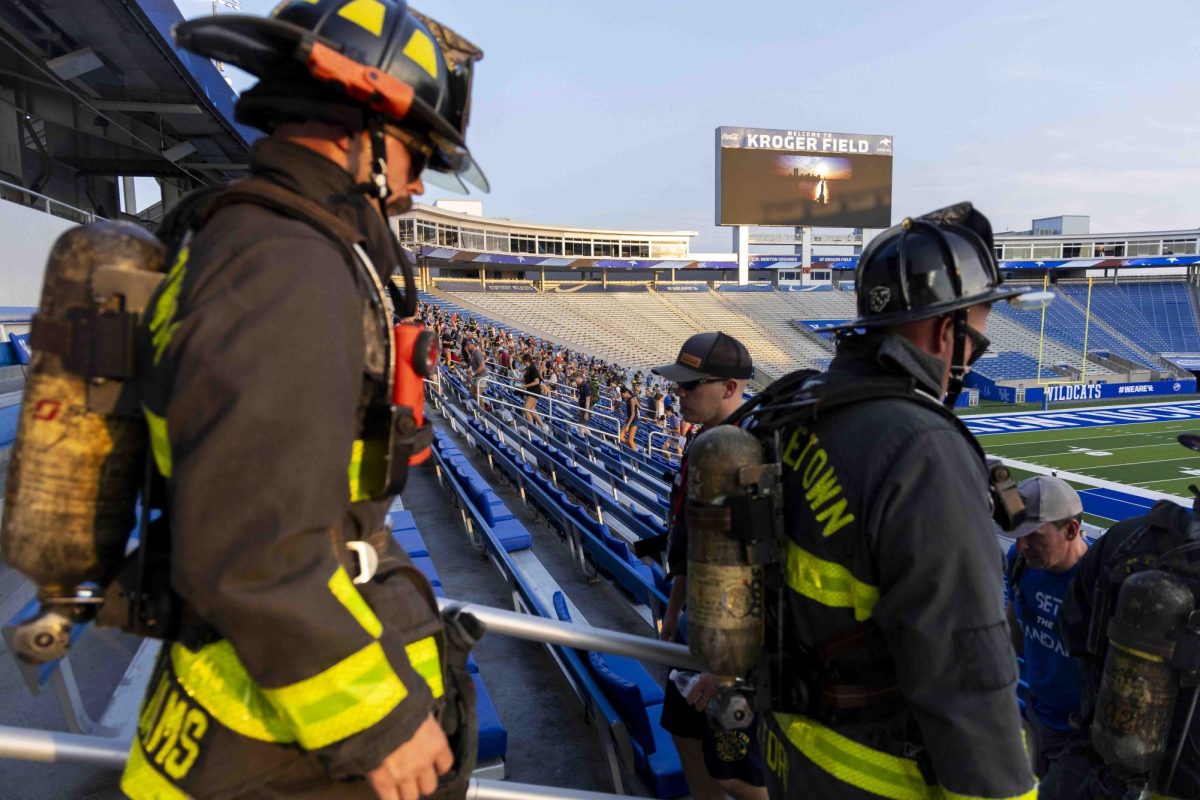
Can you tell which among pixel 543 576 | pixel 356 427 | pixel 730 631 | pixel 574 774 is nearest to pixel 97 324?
pixel 356 427

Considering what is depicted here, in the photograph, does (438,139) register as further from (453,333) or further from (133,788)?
(453,333)

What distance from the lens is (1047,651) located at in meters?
2.79

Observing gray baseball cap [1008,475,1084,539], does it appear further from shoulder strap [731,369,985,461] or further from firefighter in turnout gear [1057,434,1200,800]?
shoulder strap [731,369,985,461]

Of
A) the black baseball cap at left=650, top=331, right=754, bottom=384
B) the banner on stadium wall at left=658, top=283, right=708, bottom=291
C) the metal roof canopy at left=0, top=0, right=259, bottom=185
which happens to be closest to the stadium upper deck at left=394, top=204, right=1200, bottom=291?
the banner on stadium wall at left=658, top=283, right=708, bottom=291

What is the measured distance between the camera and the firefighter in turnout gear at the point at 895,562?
4.04 feet

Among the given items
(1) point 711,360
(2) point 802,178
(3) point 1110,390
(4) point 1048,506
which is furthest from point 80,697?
(2) point 802,178

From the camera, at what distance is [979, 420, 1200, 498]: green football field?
1689 centimetres

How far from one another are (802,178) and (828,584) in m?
39.4

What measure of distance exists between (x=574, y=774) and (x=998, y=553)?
78.3 inches

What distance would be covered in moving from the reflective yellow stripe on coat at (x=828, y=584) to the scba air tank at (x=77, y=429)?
4.14ft

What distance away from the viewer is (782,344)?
40188 mm

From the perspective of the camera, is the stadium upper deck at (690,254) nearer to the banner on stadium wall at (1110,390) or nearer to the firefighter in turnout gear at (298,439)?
the banner on stadium wall at (1110,390)

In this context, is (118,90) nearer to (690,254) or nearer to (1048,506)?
(1048,506)

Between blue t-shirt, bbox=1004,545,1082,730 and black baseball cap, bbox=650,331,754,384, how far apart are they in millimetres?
1485
